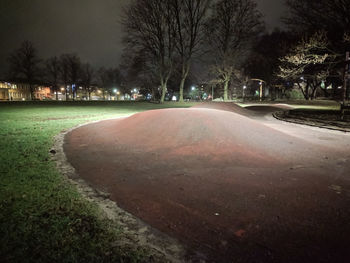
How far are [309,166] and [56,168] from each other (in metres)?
6.79

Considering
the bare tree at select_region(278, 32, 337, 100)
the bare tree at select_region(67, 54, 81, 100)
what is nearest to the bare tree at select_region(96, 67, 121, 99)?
the bare tree at select_region(67, 54, 81, 100)

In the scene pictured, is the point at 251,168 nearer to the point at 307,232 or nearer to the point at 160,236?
the point at 307,232

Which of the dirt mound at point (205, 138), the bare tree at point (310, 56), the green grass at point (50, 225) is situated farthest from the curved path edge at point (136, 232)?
the bare tree at point (310, 56)

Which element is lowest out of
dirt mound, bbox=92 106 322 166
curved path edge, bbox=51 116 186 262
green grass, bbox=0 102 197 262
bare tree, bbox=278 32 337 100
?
curved path edge, bbox=51 116 186 262

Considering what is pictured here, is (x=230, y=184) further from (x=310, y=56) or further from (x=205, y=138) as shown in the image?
(x=310, y=56)

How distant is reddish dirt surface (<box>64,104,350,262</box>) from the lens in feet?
9.61

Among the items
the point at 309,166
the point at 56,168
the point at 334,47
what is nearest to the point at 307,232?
the point at 309,166

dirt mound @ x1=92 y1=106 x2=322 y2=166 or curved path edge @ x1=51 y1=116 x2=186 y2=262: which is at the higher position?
dirt mound @ x1=92 y1=106 x2=322 y2=166

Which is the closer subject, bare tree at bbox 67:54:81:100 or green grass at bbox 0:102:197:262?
green grass at bbox 0:102:197:262

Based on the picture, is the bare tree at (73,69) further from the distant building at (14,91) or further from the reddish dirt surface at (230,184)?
the reddish dirt surface at (230,184)

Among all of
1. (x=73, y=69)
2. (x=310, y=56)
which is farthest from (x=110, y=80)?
(x=310, y=56)

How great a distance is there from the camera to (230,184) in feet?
15.9

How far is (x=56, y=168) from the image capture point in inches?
217

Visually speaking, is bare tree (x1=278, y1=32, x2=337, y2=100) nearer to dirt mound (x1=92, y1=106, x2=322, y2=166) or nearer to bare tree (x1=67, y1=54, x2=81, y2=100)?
dirt mound (x1=92, y1=106, x2=322, y2=166)
